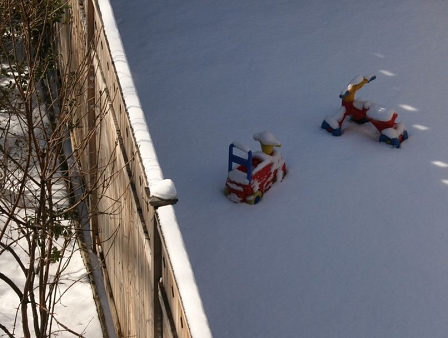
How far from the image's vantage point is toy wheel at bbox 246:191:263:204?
6.02 meters

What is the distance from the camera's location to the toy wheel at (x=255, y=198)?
237 inches

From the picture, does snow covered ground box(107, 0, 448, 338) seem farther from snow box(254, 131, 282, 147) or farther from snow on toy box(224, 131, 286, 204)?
snow box(254, 131, 282, 147)

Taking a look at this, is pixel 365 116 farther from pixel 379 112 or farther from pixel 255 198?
pixel 255 198

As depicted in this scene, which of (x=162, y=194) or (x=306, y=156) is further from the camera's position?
(x=306, y=156)

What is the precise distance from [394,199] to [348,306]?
112 centimetres

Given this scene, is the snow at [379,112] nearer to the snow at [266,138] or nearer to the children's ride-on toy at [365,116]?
the children's ride-on toy at [365,116]

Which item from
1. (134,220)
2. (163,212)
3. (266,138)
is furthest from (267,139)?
(163,212)

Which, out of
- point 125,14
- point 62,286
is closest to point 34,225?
point 62,286

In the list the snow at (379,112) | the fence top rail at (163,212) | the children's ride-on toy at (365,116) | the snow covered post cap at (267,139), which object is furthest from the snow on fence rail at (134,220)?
the snow at (379,112)

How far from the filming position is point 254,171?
598 cm

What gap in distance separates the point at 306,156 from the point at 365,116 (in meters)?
0.59

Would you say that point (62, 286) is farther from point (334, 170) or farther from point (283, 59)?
point (283, 59)

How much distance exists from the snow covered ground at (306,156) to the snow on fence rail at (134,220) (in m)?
0.54

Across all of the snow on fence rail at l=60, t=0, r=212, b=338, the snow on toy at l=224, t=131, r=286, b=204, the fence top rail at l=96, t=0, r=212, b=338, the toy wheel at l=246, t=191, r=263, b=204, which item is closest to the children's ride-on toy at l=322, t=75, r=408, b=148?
the snow on toy at l=224, t=131, r=286, b=204
